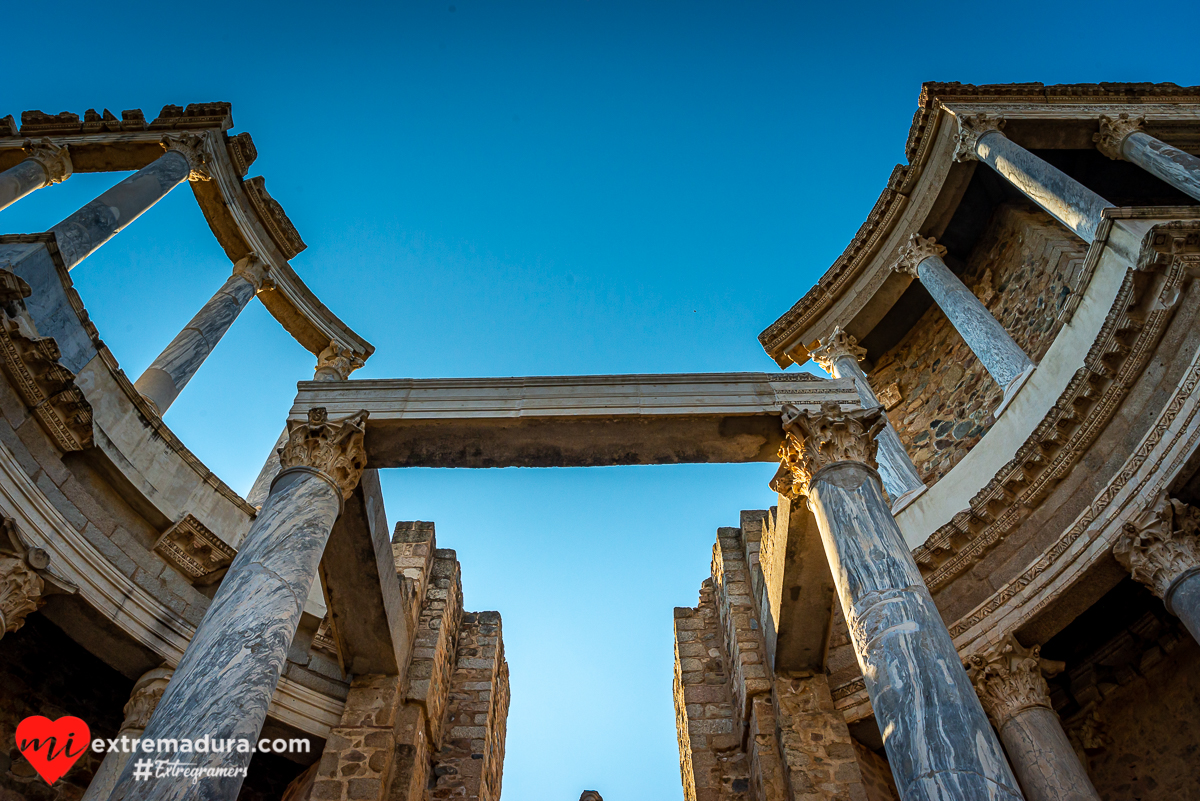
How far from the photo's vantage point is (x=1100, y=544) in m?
6.75

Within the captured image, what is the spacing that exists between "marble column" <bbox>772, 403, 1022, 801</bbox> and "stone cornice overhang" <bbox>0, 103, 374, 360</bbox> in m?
11.9

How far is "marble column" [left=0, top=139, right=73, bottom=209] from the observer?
10062mm

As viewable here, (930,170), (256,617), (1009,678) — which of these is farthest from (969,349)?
(256,617)

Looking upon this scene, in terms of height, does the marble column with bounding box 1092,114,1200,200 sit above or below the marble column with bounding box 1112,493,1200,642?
above

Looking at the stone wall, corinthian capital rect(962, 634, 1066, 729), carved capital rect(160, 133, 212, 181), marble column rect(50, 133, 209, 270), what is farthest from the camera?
carved capital rect(160, 133, 212, 181)

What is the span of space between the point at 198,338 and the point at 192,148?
352cm

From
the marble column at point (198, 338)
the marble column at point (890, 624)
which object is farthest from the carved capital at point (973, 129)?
Answer: the marble column at point (198, 338)

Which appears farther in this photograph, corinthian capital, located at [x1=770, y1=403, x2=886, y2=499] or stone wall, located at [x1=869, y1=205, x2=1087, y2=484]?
stone wall, located at [x1=869, y1=205, x2=1087, y2=484]

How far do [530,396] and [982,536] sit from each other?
5.20 metres

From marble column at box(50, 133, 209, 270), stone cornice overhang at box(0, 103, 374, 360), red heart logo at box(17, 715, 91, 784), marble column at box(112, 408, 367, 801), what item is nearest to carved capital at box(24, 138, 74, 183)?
stone cornice overhang at box(0, 103, 374, 360)

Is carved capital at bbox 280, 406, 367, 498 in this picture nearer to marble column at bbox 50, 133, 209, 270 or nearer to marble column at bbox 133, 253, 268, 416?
marble column at bbox 133, 253, 268, 416

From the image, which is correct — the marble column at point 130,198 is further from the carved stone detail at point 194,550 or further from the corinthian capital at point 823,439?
the corinthian capital at point 823,439

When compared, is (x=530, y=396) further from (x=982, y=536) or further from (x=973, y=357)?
(x=973, y=357)

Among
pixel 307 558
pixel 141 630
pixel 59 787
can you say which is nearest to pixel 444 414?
pixel 307 558
